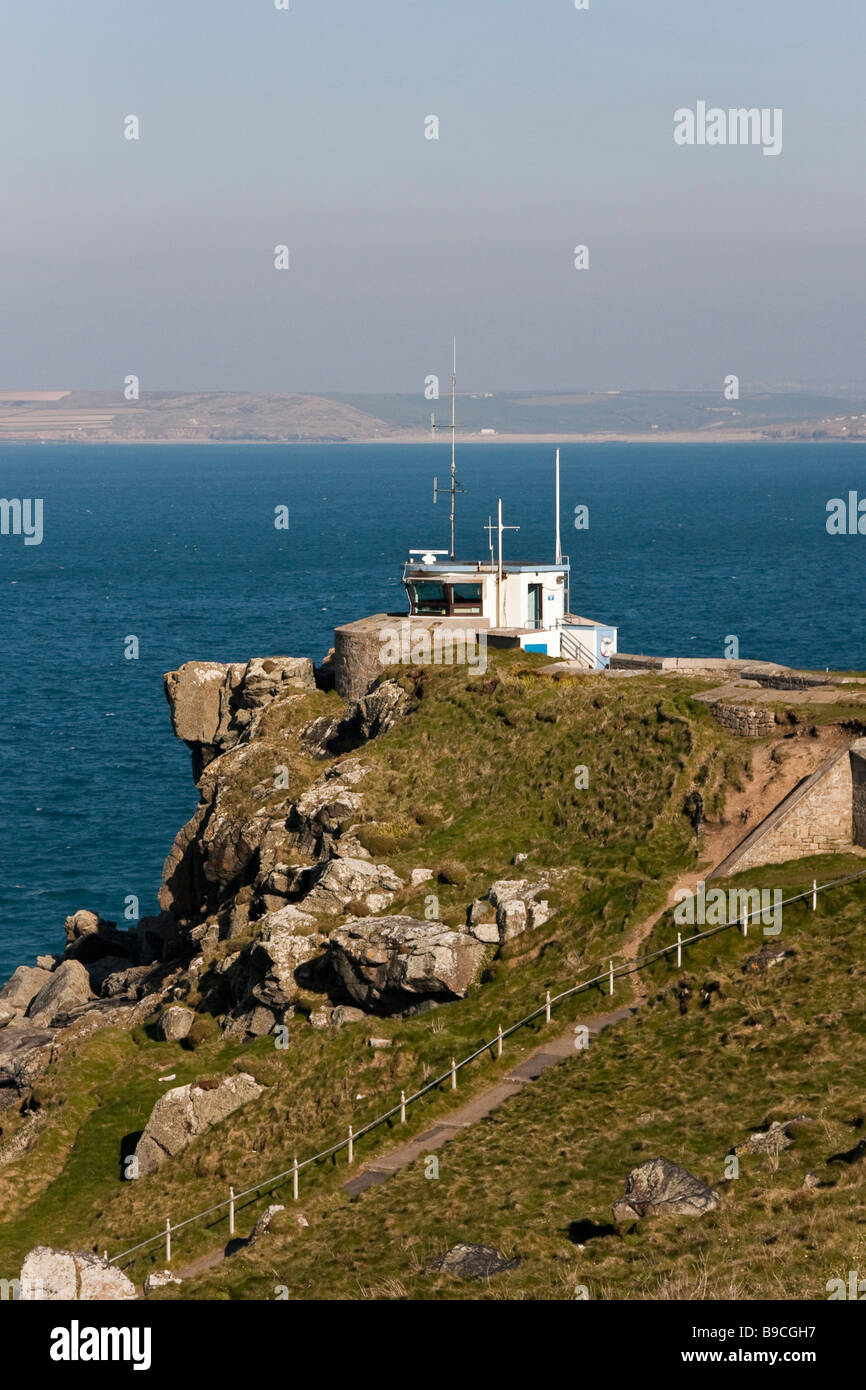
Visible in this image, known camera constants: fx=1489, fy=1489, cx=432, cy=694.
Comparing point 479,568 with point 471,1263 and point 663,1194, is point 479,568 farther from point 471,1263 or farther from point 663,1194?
point 471,1263

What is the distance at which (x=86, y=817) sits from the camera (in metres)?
95.6

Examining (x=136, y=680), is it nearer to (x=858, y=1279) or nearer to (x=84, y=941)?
(x=84, y=941)

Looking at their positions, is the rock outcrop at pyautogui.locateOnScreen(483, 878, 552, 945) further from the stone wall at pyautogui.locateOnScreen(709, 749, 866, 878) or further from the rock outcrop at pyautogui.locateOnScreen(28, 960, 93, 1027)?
the rock outcrop at pyautogui.locateOnScreen(28, 960, 93, 1027)

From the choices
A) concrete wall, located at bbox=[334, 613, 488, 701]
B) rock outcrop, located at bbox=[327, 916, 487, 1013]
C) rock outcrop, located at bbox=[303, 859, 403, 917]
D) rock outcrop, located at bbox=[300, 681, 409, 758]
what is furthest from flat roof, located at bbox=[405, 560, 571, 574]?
rock outcrop, located at bbox=[327, 916, 487, 1013]

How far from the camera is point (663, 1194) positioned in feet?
101

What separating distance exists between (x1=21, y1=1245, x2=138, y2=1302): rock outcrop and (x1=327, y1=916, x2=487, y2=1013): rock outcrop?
18683 mm

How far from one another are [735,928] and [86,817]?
60400mm

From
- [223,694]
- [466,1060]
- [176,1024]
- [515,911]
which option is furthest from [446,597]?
[466,1060]

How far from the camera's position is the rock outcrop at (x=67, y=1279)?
25.6 m

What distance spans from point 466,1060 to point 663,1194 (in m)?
11.2

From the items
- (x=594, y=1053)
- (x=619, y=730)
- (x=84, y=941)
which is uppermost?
(x=619, y=730)

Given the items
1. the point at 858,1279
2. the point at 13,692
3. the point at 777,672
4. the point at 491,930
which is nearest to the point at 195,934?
the point at 491,930

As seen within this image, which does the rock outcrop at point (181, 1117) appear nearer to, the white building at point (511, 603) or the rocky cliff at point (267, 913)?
the rocky cliff at point (267, 913)

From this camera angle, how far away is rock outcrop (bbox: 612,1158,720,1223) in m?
30.1
